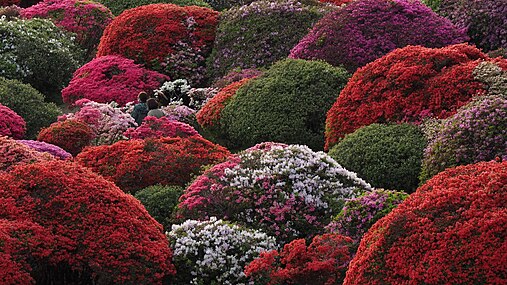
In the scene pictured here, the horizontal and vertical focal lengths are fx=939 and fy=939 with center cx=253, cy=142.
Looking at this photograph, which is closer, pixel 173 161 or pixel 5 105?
pixel 173 161

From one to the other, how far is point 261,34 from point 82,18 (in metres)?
7.66

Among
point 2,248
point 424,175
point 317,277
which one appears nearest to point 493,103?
point 424,175

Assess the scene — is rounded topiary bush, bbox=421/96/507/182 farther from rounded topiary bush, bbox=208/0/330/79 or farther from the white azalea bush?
rounded topiary bush, bbox=208/0/330/79

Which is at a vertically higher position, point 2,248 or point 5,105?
point 2,248

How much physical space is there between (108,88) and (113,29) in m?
2.72

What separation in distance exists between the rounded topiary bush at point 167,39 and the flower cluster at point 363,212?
13015 mm

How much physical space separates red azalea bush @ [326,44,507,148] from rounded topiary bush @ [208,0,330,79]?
592cm

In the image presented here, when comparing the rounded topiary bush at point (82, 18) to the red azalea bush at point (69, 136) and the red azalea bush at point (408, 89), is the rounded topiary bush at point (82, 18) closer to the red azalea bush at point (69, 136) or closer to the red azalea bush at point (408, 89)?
the red azalea bush at point (69, 136)

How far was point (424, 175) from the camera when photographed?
44.9 feet

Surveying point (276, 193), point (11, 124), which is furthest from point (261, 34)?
point (276, 193)

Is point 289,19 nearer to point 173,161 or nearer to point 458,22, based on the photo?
point 458,22

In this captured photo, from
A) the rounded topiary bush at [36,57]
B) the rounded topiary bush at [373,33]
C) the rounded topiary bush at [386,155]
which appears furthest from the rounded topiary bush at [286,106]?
the rounded topiary bush at [36,57]

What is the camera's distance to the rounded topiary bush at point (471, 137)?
42.1 feet

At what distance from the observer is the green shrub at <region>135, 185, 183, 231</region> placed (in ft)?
43.8
